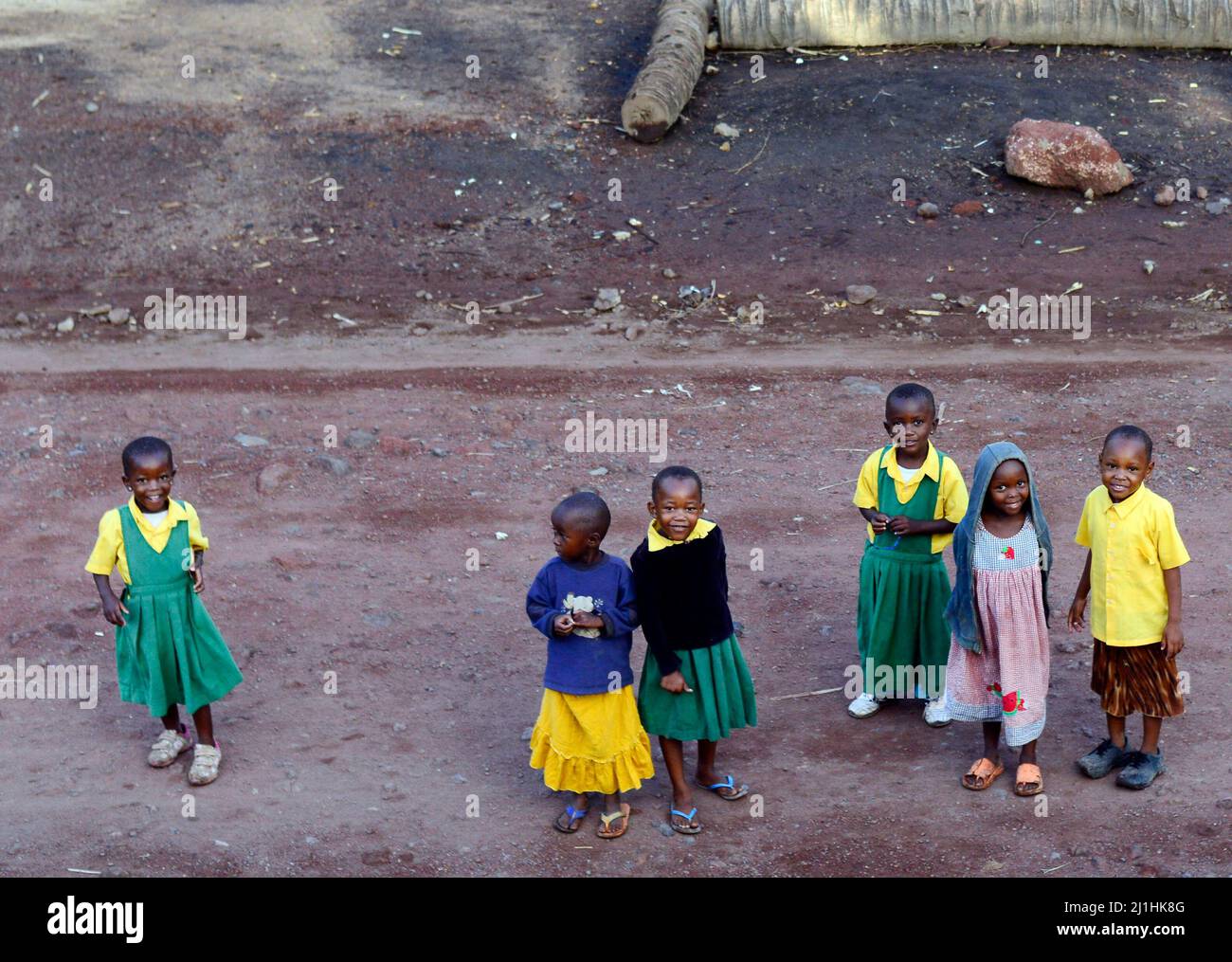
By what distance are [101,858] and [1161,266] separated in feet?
28.3

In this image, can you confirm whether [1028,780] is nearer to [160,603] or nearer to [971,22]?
[160,603]

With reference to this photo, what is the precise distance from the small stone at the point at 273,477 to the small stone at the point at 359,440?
0.44m

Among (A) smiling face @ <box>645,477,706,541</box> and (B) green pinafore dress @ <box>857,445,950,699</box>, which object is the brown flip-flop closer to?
(A) smiling face @ <box>645,477,706,541</box>

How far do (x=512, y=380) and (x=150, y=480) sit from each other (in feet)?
14.1

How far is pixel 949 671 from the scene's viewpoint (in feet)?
17.2

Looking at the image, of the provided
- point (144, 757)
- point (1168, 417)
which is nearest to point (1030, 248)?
point (1168, 417)

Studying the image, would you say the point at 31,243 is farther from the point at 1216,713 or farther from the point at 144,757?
the point at 1216,713

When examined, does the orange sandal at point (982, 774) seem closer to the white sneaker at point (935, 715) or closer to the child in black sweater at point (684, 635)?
the white sneaker at point (935, 715)

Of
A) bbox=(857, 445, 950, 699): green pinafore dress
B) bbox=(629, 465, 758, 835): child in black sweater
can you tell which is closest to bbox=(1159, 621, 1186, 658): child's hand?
bbox=(857, 445, 950, 699): green pinafore dress

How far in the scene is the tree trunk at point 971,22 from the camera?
43.8ft

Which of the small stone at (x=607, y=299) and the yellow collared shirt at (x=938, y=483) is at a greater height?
the small stone at (x=607, y=299)

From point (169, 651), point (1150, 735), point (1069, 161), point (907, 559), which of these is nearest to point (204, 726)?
point (169, 651)

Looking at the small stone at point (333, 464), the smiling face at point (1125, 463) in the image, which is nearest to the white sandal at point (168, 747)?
the small stone at point (333, 464)

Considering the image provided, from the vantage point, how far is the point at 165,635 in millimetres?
5332
